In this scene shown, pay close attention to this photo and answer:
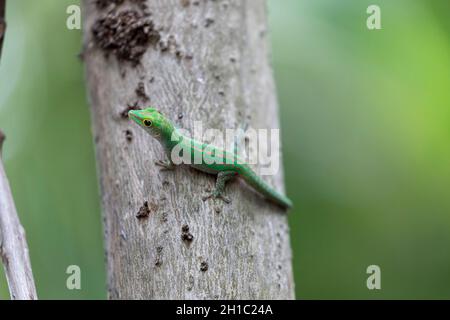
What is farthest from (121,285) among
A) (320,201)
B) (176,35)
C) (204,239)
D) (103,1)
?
(320,201)

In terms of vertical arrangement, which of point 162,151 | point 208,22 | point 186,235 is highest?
point 208,22

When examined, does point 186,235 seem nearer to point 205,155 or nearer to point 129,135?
point 205,155

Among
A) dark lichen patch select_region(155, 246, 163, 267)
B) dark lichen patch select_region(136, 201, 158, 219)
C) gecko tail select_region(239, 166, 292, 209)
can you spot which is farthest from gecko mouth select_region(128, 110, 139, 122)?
dark lichen patch select_region(155, 246, 163, 267)

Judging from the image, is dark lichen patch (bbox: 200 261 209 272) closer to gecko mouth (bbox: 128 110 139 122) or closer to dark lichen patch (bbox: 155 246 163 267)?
dark lichen patch (bbox: 155 246 163 267)

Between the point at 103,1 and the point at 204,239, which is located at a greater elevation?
the point at 103,1

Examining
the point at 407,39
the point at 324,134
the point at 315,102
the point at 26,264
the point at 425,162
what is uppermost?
the point at 407,39

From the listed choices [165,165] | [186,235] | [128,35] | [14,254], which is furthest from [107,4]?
[14,254]
